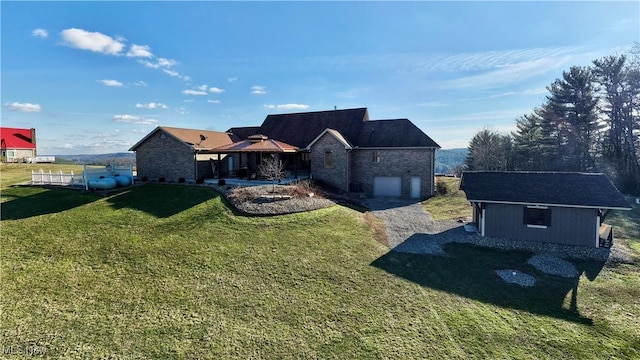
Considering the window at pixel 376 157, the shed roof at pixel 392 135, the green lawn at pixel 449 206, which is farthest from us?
the window at pixel 376 157

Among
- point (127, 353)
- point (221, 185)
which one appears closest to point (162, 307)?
point (127, 353)

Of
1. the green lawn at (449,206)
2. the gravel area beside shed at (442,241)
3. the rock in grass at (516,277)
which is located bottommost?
the rock in grass at (516,277)

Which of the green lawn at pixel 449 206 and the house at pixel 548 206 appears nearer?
the house at pixel 548 206

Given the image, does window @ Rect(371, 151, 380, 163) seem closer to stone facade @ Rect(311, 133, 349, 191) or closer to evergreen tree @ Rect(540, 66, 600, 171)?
stone facade @ Rect(311, 133, 349, 191)

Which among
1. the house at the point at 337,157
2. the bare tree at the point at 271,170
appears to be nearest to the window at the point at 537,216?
the house at the point at 337,157

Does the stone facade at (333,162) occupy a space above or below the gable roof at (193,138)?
below

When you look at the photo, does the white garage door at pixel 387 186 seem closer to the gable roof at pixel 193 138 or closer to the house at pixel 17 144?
the gable roof at pixel 193 138

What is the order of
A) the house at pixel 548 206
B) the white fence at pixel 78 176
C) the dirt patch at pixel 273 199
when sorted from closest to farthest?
1. the house at pixel 548 206
2. the dirt patch at pixel 273 199
3. the white fence at pixel 78 176

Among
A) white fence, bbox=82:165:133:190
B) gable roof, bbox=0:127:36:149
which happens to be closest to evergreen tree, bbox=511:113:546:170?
white fence, bbox=82:165:133:190

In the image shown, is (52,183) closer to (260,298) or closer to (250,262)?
(250,262)
